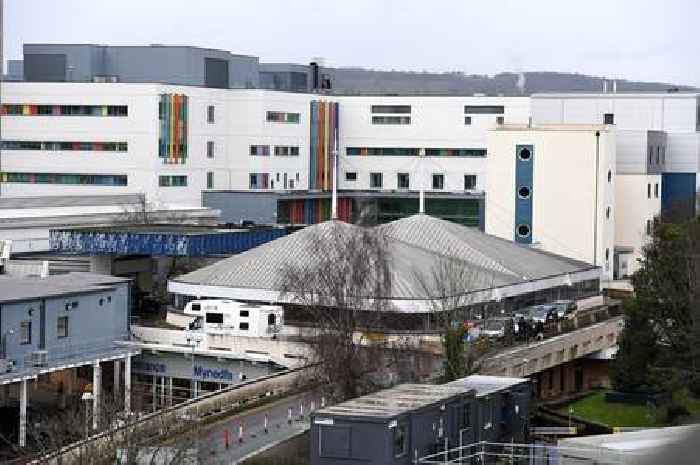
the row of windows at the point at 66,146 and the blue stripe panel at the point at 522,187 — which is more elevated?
the row of windows at the point at 66,146

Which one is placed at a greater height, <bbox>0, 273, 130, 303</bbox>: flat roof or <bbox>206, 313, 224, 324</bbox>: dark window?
<bbox>0, 273, 130, 303</bbox>: flat roof

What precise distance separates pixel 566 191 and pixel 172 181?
1155 centimetres

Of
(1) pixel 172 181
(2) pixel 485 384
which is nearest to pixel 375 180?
(1) pixel 172 181

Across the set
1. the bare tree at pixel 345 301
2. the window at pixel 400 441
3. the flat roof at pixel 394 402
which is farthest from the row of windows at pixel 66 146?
the window at pixel 400 441

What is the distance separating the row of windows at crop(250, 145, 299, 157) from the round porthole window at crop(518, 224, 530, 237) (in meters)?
10.7

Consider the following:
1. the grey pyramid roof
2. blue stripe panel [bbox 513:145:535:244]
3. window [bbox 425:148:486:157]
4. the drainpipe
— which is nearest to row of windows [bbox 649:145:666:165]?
the drainpipe

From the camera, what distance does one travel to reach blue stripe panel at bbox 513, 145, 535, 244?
3250 centimetres

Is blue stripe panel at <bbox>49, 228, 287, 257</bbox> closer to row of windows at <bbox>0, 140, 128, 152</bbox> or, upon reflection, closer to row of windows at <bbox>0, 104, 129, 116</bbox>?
row of windows at <bbox>0, 140, 128, 152</bbox>

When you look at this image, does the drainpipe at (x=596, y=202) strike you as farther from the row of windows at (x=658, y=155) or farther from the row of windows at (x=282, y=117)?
the row of windows at (x=282, y=117)

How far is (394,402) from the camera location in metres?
11.1

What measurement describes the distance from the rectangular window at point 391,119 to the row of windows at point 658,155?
9.26 meters

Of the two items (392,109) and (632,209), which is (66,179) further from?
(632,209)

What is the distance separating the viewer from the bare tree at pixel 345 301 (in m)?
15.2

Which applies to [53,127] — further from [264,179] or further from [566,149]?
[566,149]
